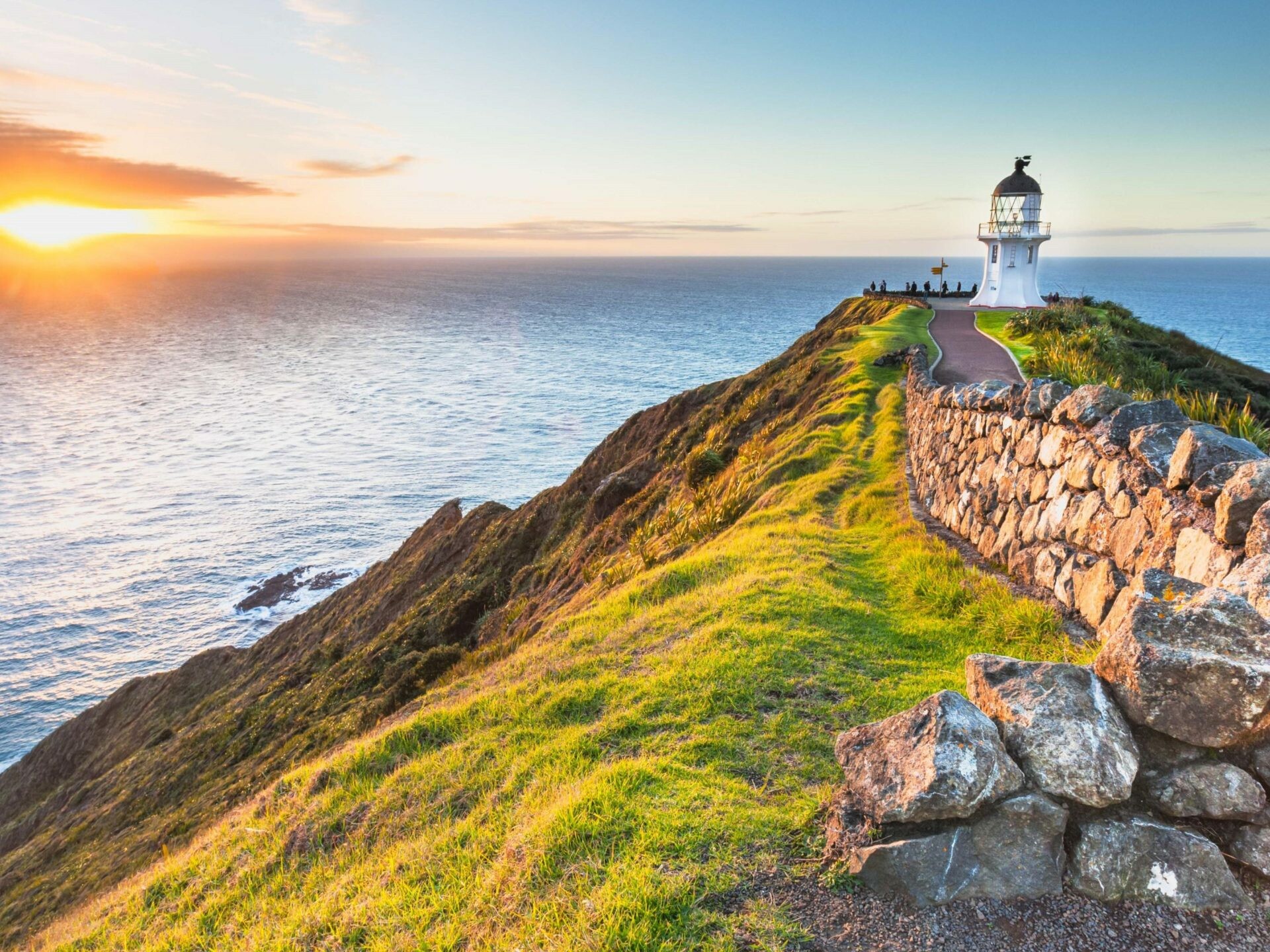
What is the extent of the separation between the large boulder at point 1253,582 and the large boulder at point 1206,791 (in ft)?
3.24

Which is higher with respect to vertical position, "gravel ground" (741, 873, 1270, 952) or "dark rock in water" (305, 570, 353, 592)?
"gravel ground" (741, 873, 1270, 952)

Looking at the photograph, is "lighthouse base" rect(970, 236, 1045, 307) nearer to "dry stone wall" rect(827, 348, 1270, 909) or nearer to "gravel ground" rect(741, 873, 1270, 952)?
"dry stone wall" rect(827, 348, 1270, 909)

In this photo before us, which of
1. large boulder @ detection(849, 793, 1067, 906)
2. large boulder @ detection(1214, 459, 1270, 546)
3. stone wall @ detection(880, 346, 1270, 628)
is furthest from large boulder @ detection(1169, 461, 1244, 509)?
large boulder @ detection(849, 793, 1067, 906)

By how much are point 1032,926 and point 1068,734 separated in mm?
1095

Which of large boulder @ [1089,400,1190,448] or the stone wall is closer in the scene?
the stone wall

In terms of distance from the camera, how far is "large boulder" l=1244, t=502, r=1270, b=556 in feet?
15.7

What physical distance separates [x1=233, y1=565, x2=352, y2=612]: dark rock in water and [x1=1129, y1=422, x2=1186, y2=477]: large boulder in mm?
37851

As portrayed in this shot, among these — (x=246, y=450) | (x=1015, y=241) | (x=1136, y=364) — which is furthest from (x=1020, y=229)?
(x=246, y=450)

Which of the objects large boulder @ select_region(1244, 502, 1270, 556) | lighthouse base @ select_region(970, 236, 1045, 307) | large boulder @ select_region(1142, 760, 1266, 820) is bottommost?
large boulder @ select_region(1142, 760, 1266, 820)

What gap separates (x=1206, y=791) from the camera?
412 centimetres

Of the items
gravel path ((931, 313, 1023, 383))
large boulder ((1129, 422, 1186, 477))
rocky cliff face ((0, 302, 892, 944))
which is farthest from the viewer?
gravel path ((931, 313, 1023, 383))

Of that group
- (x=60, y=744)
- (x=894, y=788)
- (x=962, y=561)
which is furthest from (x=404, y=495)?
(x=894, y=788)

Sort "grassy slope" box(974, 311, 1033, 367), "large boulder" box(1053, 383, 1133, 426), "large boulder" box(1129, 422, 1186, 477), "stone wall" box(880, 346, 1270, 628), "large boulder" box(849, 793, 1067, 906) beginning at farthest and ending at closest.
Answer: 1. "grassy slope" box(974, 311, 1033, 367)
2. "large boulder" box(1053, 383, 1133, 426)
3. "large boulder" box(1129, 422, 1186, 477)
4. "stone wall" box(880, 346, 1270, 628)
5. "large boulder" box(849, 793, 1067, 906)

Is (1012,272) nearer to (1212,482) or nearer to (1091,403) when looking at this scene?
(1091,403)
